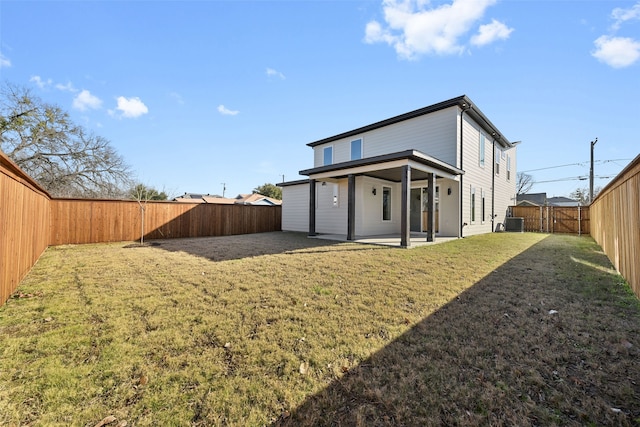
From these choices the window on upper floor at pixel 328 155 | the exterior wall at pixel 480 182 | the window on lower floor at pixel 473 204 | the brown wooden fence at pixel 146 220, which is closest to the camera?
the brown wooden fence at pixel 146 220

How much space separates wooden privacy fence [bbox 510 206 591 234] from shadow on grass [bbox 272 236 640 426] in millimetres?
15345

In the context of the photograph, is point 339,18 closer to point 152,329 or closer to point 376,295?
point 376,295

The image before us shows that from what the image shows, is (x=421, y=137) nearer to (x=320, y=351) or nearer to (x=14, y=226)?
(x=320, y=351)

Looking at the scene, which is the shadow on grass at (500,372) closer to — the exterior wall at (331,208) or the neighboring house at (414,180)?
the neighboring house at (414,180)

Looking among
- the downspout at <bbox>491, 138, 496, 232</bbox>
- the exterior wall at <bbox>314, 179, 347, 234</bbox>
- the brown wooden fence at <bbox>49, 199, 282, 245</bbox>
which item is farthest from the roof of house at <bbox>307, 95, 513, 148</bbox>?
the brown wooden fence at <bbox>49, 199, 282, 245</bbox>

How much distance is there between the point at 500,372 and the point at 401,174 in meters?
8.08

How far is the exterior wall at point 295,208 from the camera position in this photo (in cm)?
1409

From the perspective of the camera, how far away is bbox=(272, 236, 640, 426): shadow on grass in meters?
1.63

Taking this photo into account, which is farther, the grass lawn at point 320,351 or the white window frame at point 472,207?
the white window frame at point 472,207

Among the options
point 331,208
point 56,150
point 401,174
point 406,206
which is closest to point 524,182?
point 331,208

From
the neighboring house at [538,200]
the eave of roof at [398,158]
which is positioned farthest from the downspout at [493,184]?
the neighboring house at [538,200]

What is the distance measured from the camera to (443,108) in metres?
10.6

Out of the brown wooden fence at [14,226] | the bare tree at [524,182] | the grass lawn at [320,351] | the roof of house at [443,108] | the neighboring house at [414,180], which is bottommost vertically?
the grass lawn at [320,351]

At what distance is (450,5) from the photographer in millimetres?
7016
